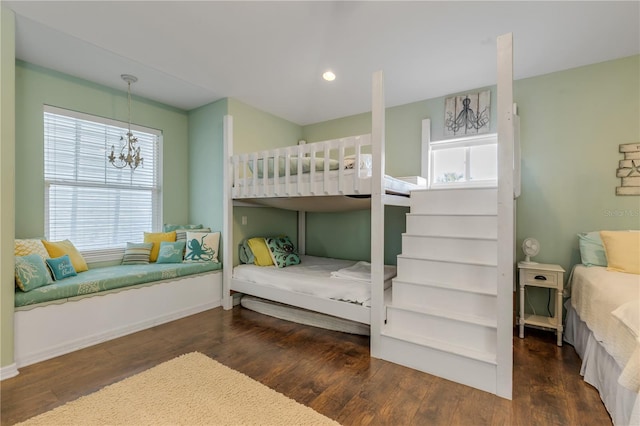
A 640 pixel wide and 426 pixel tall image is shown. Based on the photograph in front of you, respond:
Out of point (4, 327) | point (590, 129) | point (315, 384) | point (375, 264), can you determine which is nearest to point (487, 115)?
point (590, 129)

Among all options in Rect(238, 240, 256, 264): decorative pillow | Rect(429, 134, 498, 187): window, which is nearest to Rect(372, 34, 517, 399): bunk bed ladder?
Rect(429, 134, 498, 187): window

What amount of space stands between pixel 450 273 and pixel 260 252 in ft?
7.31

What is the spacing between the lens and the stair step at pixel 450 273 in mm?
2139

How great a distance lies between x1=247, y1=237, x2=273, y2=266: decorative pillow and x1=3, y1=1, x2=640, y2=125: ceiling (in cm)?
190

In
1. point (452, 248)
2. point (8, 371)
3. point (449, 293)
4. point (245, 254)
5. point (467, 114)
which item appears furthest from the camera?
point (245, 254)

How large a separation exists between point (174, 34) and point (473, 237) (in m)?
3.04

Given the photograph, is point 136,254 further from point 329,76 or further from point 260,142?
point 329,76

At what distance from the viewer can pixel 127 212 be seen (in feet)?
11.5

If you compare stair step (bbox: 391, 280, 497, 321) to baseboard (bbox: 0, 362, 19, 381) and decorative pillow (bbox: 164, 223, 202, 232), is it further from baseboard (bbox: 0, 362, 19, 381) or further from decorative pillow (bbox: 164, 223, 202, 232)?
baseboard (bbox: 0, 362, 19, 381)

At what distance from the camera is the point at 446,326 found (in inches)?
82.5

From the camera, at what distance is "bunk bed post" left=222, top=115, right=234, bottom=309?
3.41 metres

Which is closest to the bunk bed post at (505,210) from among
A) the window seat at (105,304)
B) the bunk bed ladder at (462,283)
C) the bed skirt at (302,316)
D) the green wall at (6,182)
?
the bunk bed ladder at (462,283)

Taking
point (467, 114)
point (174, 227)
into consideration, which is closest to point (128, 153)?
point (174, 227)

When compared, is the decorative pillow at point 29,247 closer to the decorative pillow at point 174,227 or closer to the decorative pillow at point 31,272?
the decorative pillow at point 31,272
